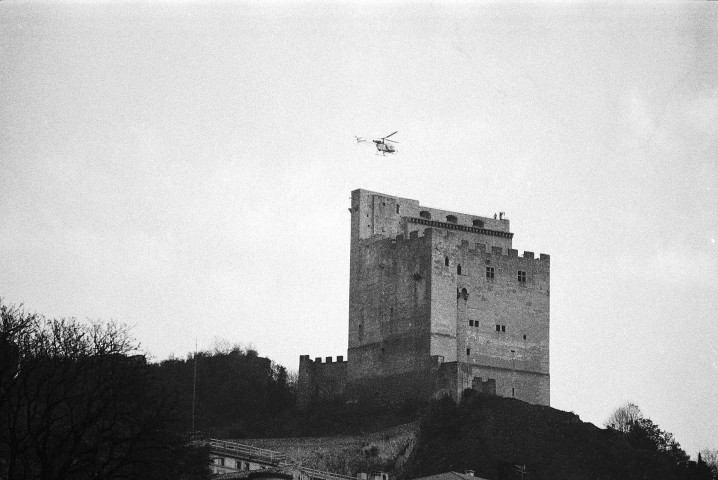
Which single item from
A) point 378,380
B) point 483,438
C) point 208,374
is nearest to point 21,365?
point 483,438

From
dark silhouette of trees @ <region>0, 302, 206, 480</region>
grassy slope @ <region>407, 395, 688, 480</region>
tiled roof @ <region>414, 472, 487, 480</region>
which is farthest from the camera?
grassy slope @ <region>407, 395, 688, 480</region>

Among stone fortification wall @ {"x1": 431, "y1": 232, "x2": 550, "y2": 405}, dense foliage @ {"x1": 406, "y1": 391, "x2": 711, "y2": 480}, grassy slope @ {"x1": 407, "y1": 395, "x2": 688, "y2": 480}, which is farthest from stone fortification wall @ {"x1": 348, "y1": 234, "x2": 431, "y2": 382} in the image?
grassy slope @ {"x1": 407, "y1": 395, "x2": 688, "y2": 480}

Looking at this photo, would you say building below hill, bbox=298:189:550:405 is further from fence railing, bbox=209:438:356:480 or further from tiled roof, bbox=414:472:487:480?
tiled roof, bbox=414:472:487:480

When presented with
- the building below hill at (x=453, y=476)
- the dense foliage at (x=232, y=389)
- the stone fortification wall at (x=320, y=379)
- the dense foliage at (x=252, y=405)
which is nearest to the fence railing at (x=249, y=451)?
the dense foliage at (x=252, y=405)

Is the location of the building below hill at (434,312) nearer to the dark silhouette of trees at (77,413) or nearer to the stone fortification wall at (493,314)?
the stone fortification wall at (493,314)

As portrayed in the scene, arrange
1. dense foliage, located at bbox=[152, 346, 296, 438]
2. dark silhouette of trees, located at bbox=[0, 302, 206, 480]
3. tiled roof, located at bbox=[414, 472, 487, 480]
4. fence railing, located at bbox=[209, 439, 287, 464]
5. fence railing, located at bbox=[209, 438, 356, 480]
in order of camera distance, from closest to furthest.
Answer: dark silhouette of trees, located at bbox=[0, 302, 206, 480] → tiled roof, located at bbox=[414, 472, 487, 480] → fence railing, located at bbox=[209, 438, 356, 480] → fence railing, located at bbox=[209, 439, 287, 464] → dense foliage, located at bbox=[152, 346, 296, 438]

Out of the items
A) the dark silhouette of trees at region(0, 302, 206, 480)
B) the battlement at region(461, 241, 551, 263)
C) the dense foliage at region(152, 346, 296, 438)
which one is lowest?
the dark silhouette of trees at region(0, 302, 206, 480)

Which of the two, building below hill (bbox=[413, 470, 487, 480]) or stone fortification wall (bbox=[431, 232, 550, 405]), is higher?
stone fortification wall (bbox=[431, 232, 550, 405])

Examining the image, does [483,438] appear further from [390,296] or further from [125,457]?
[125,457]
